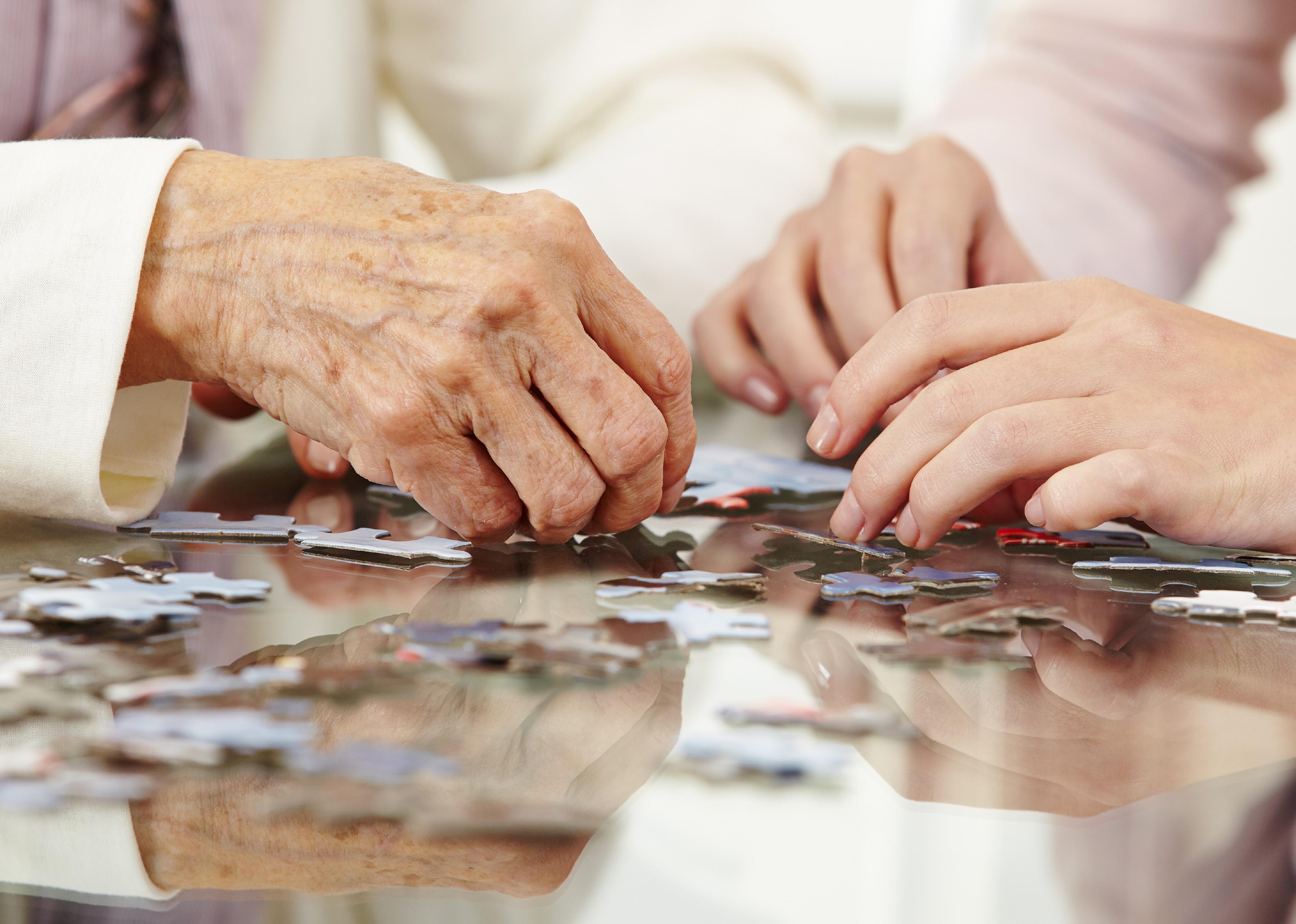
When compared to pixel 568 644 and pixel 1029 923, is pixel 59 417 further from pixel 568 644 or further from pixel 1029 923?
pixel 1029 923

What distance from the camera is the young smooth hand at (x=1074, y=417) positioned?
788 millimetres

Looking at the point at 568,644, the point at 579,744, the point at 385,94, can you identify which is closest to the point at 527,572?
the point at 568,644

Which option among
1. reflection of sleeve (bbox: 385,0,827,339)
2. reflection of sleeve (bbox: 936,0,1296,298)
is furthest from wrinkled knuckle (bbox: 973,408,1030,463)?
reflection of sleeve (bbox: 936,0,1296,298)

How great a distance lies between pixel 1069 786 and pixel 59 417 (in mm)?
745

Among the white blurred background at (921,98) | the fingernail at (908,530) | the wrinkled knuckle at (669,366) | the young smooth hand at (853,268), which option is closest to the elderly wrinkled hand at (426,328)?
the wrinkled knuckle at (669,366)

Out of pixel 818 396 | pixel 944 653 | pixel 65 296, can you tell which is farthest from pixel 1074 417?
pixel 65 296

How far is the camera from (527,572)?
30.2 inches

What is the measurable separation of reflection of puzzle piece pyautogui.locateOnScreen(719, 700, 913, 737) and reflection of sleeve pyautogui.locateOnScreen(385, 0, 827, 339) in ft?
3.77

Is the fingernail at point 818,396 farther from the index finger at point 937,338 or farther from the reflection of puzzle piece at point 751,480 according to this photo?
the index finger at point 937,338

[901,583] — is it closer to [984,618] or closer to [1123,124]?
[984,618]

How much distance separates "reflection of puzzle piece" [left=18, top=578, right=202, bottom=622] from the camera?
0.60 m

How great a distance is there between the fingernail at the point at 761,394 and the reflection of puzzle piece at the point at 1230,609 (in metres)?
0.62

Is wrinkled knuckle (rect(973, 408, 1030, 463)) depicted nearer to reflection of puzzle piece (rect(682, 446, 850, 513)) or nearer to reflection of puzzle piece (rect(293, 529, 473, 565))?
reflection of puzzle piece (rect(682, 446, 850, 513))

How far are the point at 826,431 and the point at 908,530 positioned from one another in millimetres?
110
